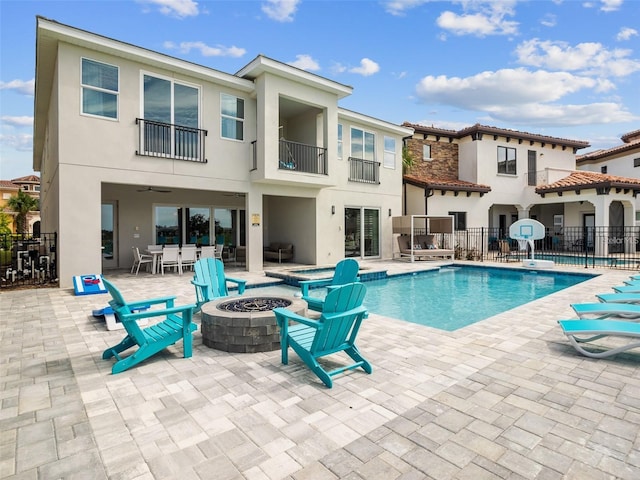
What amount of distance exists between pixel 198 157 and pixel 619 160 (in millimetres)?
29527

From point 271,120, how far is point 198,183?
3.23 meters

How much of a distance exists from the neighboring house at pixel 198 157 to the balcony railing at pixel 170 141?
0.10 feet

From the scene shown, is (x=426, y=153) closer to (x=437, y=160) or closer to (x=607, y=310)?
(x=437, y=160)

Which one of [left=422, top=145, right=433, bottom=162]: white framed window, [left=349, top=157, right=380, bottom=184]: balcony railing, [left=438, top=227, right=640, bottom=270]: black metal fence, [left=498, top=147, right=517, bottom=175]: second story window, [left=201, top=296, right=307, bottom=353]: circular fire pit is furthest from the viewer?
[left=498, top=147, right=517, bottom=175]: second story window

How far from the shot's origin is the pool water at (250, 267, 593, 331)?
8.01m

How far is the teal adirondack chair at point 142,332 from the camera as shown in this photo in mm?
4098

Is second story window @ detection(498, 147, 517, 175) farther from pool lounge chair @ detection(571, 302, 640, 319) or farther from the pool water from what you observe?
pool lounge chair @ detection(571, 302, 640, 319)

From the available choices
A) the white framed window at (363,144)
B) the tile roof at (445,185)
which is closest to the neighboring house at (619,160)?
the tile roof at (445,185)

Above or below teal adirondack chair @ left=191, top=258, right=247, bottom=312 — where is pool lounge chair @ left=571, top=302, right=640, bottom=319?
below

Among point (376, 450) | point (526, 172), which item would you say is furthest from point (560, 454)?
point (526, 172)

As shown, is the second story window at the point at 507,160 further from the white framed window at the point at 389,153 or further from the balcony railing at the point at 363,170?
the balcony railing at the point at 363,170

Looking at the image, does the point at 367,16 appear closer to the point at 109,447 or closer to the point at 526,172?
the point at 109,447

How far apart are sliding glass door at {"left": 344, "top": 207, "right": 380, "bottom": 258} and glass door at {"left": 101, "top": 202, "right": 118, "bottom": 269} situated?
9.44 meters

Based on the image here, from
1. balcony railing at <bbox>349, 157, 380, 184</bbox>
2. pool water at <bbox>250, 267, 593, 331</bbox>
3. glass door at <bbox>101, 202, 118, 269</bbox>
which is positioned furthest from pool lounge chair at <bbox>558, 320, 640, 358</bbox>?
glass door at <bbox>101, 202, 118, 269</bbox>
